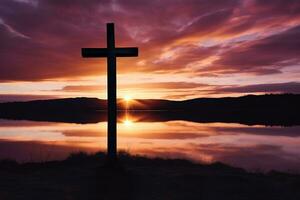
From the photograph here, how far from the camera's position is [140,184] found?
9.94 m

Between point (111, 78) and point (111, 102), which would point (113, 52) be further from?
point (111, 102)

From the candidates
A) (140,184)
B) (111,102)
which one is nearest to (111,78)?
(111,102)

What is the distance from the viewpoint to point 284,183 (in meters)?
10.5

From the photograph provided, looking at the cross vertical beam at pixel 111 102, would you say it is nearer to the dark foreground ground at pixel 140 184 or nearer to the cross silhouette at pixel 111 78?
the cross silhouette at pixel 111 78

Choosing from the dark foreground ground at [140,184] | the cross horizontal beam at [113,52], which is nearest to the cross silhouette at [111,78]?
the cross horizontal beam at [113,52]

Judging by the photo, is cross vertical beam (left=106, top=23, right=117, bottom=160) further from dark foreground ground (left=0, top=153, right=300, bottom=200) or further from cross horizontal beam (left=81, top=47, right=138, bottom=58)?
dark foreground ground (left=0, top=153, right=300, bottom=200)

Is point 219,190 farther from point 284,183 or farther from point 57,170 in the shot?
point 57,170

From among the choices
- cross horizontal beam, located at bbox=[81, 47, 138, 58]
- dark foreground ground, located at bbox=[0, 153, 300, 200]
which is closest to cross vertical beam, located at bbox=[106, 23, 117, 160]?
cross horizontal beam, located at bbox=[81, 47, 138, 58]

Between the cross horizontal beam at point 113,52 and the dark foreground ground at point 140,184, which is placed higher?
the cross horizontal beam at point 113,52

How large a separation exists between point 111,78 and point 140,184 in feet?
10.9

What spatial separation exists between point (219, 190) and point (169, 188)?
3.94ft

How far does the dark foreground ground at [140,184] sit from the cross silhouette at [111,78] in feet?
2.42

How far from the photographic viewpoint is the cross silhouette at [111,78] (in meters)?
11.6

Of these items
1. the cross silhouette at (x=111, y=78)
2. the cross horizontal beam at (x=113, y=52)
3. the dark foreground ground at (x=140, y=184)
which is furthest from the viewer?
the cross horizontal beam at (x=113, y=52)
